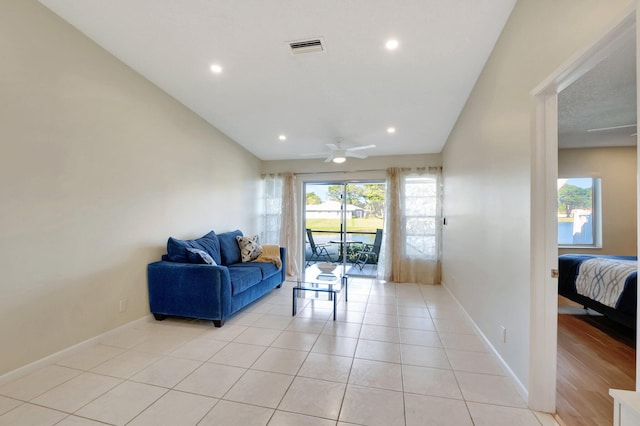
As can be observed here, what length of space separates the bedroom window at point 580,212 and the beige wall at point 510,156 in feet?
9.89

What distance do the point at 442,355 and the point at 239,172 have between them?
4.33 metres

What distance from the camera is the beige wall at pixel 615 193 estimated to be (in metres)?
4.56

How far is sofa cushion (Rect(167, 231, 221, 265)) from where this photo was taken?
3.28m

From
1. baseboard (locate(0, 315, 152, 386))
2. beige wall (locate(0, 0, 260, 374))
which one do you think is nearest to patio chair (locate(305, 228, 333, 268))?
beige wall (locate(0, 0, 260, 374))

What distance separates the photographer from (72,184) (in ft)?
7.84

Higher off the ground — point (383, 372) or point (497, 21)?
point (497, 21)

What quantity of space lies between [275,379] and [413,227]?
4.06 metres

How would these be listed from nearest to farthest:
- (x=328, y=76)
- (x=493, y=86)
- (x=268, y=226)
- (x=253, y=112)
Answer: (x=493, y=86) → (x=328, y=76) → (x=253, y=112) → (x=268, y=226)

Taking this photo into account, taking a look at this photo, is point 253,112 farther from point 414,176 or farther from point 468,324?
point 468,324

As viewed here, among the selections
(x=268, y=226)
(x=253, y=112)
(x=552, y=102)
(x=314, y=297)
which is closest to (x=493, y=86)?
(x=552, y=102)

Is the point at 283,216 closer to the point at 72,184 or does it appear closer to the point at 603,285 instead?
the point at 72,184

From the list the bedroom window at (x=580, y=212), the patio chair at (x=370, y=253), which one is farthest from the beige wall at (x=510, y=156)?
the bedroom window at (x=580, y=212)

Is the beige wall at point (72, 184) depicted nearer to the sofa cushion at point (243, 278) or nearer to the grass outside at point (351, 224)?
the sofa cushion at point (243, 278)

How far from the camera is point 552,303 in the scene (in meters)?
1.67
